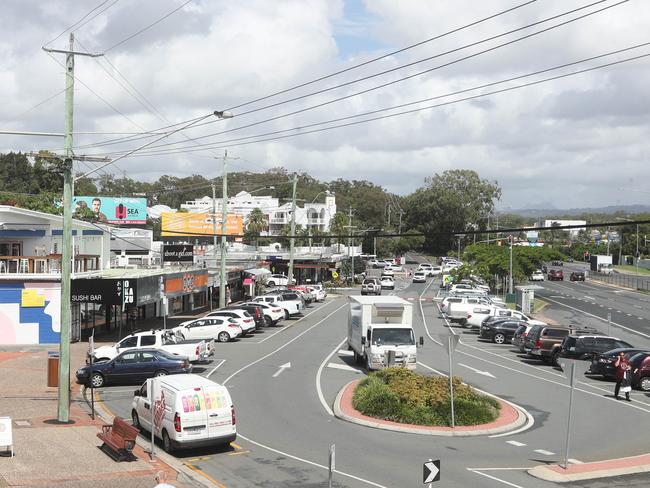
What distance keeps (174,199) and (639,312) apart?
14425 cm

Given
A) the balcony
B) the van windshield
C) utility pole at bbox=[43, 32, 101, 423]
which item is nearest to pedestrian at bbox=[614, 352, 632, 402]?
the van windshield

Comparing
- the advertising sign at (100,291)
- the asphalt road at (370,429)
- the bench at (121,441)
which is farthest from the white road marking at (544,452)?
the advertising sign at (100,291)

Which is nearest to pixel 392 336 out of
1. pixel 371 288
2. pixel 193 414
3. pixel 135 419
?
pixel 135 419

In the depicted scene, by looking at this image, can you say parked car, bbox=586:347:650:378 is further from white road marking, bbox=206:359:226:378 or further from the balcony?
the balcony

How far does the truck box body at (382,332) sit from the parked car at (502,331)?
1290 centimetres

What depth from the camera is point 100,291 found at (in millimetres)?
40844

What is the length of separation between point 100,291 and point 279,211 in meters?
95.9

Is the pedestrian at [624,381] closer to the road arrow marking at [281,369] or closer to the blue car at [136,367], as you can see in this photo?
the road arrow marking at [281,369]

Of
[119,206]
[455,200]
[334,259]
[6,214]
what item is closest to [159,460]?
[6,214]

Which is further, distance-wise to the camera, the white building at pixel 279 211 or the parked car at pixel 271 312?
the white building at pixel 279 211

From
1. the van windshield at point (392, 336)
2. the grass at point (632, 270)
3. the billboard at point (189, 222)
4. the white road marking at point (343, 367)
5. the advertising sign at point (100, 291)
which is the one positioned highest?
the billboard at point (189, 222)

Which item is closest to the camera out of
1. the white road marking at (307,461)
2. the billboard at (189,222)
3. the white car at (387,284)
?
the white road marking at (307,461)

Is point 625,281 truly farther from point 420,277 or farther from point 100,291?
point 100,291

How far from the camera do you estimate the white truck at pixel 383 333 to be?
30.8 m
